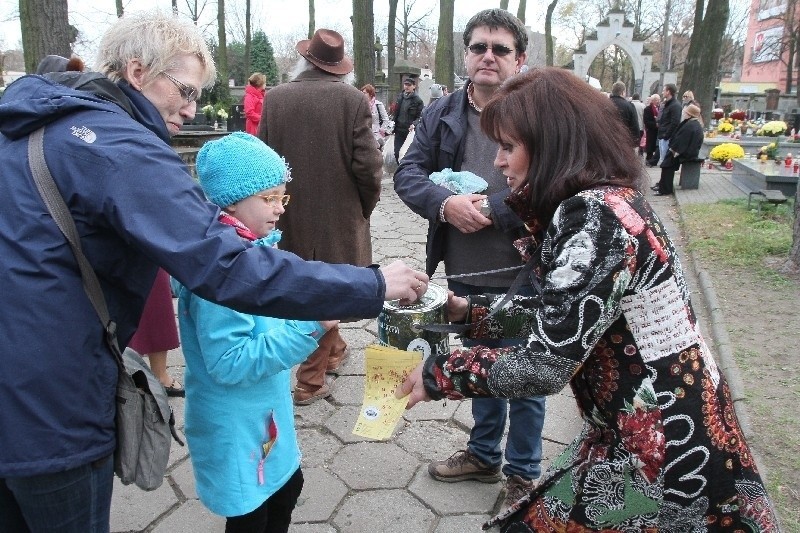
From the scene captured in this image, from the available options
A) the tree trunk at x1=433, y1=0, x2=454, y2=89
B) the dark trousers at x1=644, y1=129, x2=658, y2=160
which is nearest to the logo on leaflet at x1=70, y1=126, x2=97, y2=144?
the dark trousers at x1=644, y1=129, x2=658, y2=160

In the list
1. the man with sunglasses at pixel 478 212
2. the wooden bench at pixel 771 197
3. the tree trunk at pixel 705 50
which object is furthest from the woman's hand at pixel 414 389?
the tree trunk at pixel 705 50

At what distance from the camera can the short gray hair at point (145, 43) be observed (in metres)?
1.57

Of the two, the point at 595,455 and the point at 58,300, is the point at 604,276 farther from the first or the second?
the point at 58,300

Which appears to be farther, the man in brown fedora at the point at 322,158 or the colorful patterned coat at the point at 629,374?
the man in brown fedora at the point at 322,158

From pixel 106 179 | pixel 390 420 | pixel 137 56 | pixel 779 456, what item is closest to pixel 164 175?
pixel 106 179

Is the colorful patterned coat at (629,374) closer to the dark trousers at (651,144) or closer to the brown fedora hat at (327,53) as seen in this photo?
the brown fedora hat at (327,53)

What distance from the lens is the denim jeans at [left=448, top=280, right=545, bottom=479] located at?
2676mm

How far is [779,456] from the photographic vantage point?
320 cm

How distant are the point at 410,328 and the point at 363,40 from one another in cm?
1187

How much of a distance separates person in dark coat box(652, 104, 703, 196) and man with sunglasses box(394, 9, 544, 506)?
933cm

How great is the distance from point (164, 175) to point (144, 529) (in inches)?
75.5

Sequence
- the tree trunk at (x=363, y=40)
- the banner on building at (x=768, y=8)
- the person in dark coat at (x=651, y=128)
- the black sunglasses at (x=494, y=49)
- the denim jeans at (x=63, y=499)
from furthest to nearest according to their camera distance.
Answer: the banner on building at (x=768, y=8) < the person in dark coat at (x=651, y=128) < the tree trunk at (x=363, y=40) < the black sunglasses at (x=494, y=49) < the denim jeans at (x=63, y=499)

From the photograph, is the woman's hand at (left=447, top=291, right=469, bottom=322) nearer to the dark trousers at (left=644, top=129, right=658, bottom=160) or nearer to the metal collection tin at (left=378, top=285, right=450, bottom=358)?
the metal collection tin at (left=378, top=285, right=450, bottom=358)

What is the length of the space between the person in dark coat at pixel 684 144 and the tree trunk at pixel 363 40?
5.64m
